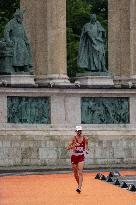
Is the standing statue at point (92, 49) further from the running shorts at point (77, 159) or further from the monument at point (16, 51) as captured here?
the running shorts at point (77, 159)

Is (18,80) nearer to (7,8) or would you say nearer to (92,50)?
(92,50)

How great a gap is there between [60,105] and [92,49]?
412 centimetres

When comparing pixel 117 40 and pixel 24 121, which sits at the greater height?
pixel 117 40

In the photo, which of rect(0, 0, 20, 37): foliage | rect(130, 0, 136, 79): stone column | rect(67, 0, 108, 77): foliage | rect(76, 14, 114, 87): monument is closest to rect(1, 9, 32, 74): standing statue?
rect(76, 14, 114, 87): monument

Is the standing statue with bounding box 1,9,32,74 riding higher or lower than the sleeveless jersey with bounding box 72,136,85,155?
higher

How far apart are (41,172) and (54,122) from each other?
13.9 ft

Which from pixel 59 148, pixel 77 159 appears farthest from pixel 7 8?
pixel 77 159

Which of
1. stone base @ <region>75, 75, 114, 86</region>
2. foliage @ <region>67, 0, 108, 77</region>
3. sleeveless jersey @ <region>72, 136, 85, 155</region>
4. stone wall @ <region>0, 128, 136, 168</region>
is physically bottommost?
stone wall @ <region>0, 128, 136, 168</region>

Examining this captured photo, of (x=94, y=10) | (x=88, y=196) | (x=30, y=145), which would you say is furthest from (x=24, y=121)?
(x=94, y=10)

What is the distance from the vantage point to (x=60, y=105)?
42.6 meters

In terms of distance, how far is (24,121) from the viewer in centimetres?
4191

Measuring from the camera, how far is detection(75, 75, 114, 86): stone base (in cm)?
4409

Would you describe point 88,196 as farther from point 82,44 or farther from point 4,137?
point 82,44

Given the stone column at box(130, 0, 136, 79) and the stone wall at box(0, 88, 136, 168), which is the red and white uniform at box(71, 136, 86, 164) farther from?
the stone column at box(130, 0, 136, 79)
